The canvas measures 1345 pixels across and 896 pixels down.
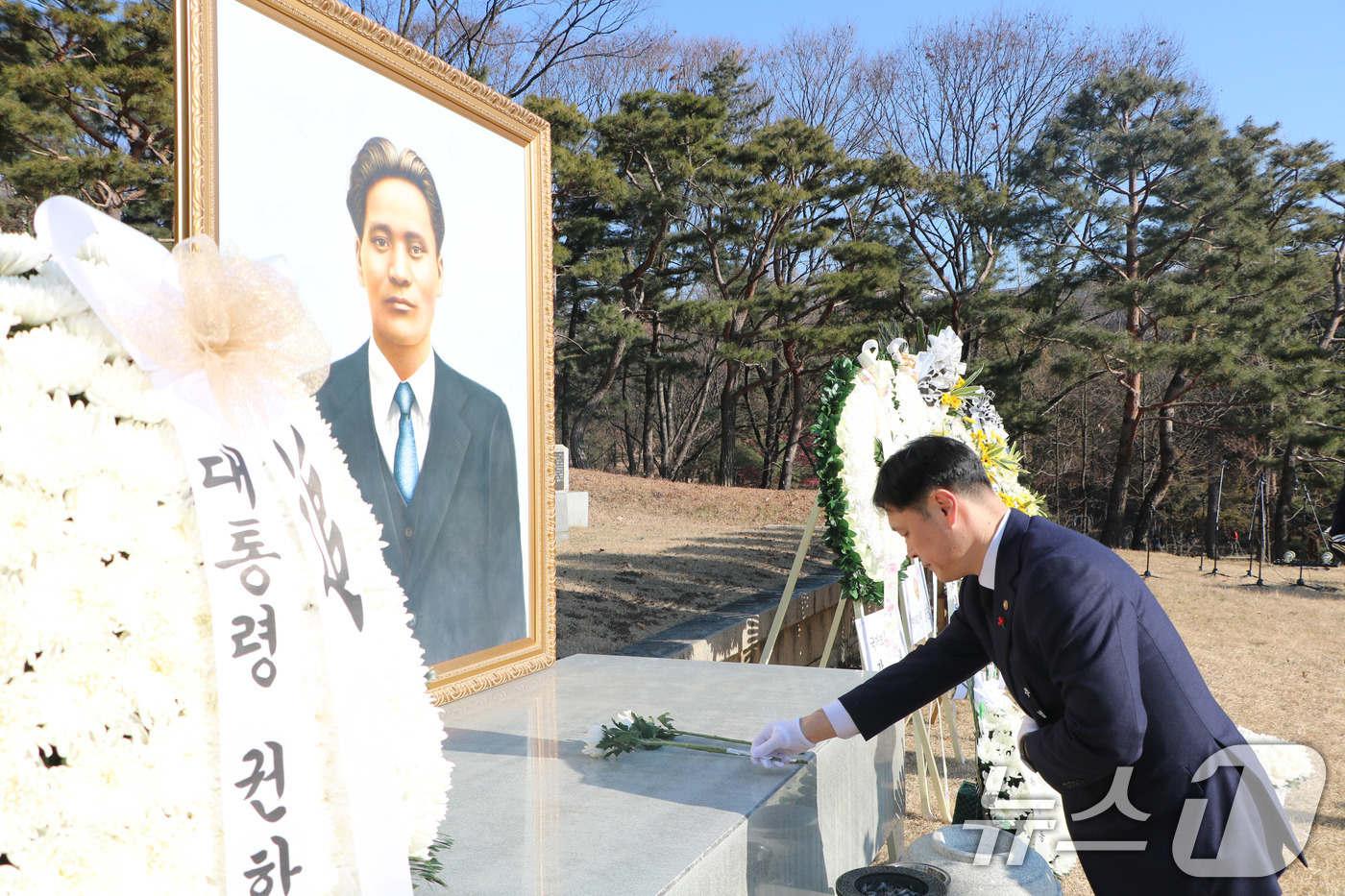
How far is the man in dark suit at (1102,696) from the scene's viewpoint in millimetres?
1757

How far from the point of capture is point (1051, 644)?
5.97 ft

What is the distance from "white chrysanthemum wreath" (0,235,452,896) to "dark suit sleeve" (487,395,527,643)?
196cm

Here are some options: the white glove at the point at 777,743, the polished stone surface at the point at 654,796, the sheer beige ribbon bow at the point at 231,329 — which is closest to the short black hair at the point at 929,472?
the white glove at the point at 777,743

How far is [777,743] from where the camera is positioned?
2.19m

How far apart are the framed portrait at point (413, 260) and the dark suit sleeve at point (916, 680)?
124 cm

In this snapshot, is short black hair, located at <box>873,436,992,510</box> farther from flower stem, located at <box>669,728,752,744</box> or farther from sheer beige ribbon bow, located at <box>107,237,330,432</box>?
sheer beige ribbon bow, located at <box>107,237,330,432</box>

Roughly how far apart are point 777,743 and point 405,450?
1.32 metres

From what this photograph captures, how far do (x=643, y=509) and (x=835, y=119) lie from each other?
34.6ft

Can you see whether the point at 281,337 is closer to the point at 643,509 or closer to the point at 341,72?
the point at 341,72

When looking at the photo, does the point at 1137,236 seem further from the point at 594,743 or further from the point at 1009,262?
the point at 594,743

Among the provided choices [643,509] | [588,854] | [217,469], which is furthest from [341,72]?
[643,509]

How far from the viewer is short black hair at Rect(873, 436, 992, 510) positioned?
1992 millimetres

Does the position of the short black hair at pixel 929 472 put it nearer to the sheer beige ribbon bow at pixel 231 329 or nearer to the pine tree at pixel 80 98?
the sheer beige ribbon bow at pixel 231 329

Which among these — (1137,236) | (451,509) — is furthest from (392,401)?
(1137,236)
